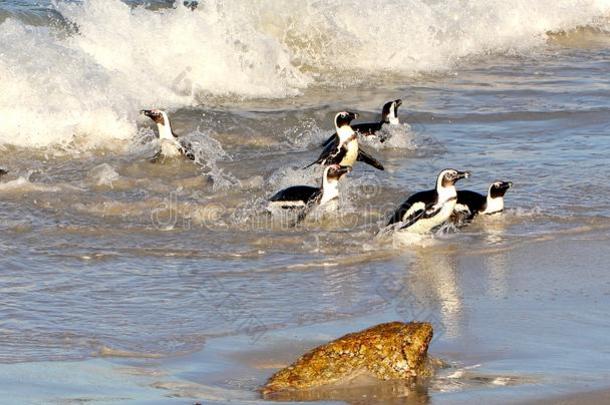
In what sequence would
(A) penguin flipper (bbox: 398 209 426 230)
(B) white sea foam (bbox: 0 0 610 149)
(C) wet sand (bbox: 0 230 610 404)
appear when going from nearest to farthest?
1. (C) wet sand (bbox: 0 230 610 404)
2. (A) penguin flipper (bbox: 398 209 426 230)
3. (B) white sea foam (bbox: 0 0 610 149)

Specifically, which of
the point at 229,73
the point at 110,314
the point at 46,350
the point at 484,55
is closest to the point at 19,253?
the point at 110,314

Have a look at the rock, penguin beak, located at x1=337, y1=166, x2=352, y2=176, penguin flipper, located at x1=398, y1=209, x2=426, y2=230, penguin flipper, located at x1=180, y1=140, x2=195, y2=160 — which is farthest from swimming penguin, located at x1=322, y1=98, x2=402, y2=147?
the rock

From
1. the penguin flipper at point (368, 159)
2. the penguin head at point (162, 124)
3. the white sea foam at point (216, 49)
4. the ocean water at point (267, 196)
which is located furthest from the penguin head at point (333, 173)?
the white sea foam at point (216, 49)

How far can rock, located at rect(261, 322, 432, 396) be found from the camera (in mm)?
4867

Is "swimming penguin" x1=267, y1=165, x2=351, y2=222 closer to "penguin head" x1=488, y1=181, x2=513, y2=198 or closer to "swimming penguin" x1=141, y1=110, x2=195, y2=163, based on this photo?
"penguin head" x1=488, y1=181, x2=513, y2=198

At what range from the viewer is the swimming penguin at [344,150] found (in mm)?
10406

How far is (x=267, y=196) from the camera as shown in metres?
9.48

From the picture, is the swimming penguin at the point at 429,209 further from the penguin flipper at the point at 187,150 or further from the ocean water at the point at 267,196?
the penguin flipper at the point at 187,150

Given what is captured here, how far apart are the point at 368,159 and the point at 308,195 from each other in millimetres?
1617

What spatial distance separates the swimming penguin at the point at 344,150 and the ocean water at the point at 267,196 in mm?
141

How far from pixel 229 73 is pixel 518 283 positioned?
27.9 feet

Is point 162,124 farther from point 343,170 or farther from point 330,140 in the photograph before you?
point 343,170

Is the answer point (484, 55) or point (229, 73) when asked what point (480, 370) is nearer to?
point (229, 73)

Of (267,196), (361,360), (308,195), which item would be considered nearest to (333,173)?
(308,195)
